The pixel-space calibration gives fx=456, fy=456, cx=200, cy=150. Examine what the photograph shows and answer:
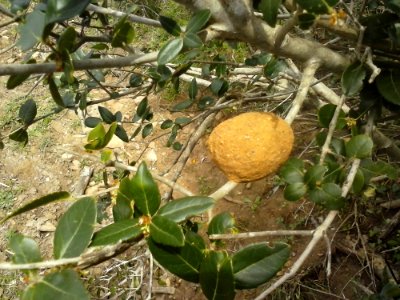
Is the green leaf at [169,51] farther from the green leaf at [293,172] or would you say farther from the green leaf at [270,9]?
the green leaf at [293,172]

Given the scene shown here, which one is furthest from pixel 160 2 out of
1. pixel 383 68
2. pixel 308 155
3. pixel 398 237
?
pixel 383 68

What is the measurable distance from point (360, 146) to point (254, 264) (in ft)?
1.17

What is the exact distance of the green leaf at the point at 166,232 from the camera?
0.62 metres

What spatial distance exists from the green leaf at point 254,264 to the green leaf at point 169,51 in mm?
342

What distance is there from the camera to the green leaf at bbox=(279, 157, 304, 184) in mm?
Result: 860

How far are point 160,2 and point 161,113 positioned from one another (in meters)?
1.04

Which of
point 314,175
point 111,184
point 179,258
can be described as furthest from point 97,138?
point 111,184

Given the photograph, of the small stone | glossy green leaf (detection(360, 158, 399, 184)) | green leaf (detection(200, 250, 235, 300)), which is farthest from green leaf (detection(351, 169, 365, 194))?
the small stone

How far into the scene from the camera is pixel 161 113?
2898 mm

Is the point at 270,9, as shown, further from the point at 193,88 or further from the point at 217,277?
the point at 193,88

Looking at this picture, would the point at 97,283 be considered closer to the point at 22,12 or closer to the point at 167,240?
the point at 22,12

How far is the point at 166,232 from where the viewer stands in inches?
24.9

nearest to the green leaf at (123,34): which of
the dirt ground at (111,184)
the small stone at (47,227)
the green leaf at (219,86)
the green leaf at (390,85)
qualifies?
the green leaf at (390,85)

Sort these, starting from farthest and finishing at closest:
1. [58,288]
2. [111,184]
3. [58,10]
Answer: [111,184] < [58,10] < [58,288]
